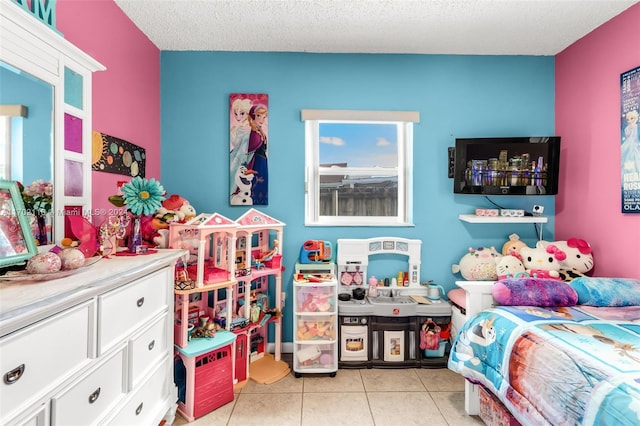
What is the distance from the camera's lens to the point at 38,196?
1319 mm

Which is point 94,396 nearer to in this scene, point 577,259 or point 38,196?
point 38,196

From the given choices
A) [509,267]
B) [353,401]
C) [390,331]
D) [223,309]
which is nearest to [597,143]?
[509,267]

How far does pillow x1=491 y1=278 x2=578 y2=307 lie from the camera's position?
181 centimetres

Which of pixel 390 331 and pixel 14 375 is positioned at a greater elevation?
pixel 14 375

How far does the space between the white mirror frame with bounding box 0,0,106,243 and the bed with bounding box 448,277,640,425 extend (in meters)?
2.27

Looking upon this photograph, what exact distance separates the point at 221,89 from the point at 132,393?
2294 mm

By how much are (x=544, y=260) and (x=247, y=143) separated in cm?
257

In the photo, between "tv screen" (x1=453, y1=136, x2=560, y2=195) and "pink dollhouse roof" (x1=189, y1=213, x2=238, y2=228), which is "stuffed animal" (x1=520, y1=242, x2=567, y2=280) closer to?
"tv screen" (x1=453, y1=136, x2=560, y2=195)

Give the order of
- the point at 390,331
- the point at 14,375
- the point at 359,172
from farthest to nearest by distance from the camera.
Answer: the point at 359,172, the point at 390,331, the point at 14,375

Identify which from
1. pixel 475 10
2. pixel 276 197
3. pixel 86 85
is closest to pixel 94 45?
pixel 86 85

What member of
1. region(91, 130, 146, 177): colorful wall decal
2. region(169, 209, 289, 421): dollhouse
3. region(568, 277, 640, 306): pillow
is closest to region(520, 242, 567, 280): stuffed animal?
region(568, 277, 640, 306): pillow

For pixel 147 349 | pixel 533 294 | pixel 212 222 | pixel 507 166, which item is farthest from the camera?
pixel 507 166

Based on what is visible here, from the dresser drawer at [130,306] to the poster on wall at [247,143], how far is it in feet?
3.55

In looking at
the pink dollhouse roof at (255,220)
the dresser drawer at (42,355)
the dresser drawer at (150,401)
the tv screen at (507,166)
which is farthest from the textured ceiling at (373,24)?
the dresser drawer at (150,401)
